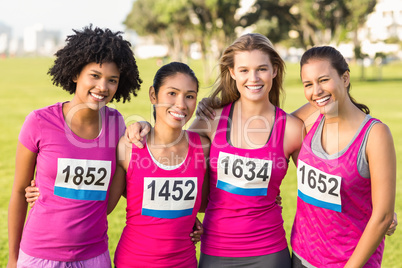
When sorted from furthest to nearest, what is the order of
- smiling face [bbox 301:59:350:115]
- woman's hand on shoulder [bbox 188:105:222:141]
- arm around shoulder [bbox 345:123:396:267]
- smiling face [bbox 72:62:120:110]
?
woman's hand on shoulder [bbox 188:105:222:141], smiling face [bbox 72:62:120:110], smiling face [bbox 301:59:350:115], arm around shoulder [bbox 345:123:396:267]

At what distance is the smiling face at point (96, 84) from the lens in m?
2.61

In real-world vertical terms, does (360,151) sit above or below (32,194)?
above

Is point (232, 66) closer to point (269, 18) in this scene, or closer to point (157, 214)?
point (157, 214)

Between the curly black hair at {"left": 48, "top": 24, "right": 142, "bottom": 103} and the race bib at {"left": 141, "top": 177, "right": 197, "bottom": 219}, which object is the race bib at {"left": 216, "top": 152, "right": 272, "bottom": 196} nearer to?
the race bib at {"left": 141, "top": 177, "right": 197, "bottom": 219}

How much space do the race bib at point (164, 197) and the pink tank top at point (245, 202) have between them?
0.84 ft

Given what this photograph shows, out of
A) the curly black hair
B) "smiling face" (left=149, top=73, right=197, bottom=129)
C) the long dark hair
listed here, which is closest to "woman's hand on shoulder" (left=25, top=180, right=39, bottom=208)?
the curly black hair

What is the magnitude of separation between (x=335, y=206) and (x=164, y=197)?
96cm

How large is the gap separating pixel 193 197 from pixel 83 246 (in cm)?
69

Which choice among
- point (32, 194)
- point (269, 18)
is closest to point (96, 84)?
point (32, 194)

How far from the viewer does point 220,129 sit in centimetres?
283

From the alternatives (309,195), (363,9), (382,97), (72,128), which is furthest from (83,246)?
(363,9)

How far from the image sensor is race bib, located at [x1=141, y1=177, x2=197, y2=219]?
257 centimetres

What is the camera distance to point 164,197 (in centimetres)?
257

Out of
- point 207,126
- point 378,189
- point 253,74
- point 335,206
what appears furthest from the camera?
point 207,126
